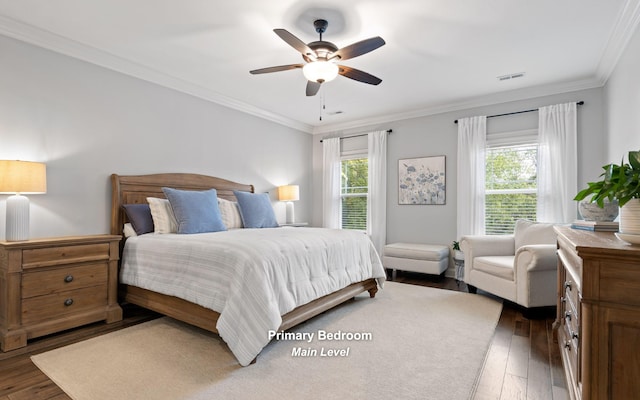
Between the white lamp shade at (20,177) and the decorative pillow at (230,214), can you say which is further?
the decorative pillow at (230,214)

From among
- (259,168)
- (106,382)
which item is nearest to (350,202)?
(259,168)

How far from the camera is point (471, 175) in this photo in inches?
185

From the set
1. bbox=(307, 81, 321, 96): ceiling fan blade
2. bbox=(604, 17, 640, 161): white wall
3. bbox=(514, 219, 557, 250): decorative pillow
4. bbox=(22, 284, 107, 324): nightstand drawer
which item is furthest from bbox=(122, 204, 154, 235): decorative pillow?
bbox=(604, 17, 640, 161): white wall

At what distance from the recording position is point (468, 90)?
441 cm

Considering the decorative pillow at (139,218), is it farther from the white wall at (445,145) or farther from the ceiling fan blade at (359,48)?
the white wall at (445,145)

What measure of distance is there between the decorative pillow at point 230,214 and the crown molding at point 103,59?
4.92 feet

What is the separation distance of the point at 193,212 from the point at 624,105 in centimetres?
435

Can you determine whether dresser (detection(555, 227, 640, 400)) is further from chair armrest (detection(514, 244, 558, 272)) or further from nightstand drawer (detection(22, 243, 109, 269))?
nightstand drawer (detection(22, 243, 109, 269))

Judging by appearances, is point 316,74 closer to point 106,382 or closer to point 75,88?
point 75,88

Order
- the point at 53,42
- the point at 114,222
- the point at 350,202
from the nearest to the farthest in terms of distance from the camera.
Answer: the point at 53,42
the point at 114,222
the point at 350,202

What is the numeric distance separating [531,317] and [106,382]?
353 cm

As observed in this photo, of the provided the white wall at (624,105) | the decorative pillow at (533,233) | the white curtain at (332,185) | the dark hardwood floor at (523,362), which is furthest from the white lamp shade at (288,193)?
the white wall at (624,105)

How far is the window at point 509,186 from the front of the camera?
14.4ft

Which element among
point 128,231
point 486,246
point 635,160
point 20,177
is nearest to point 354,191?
point 486,246
